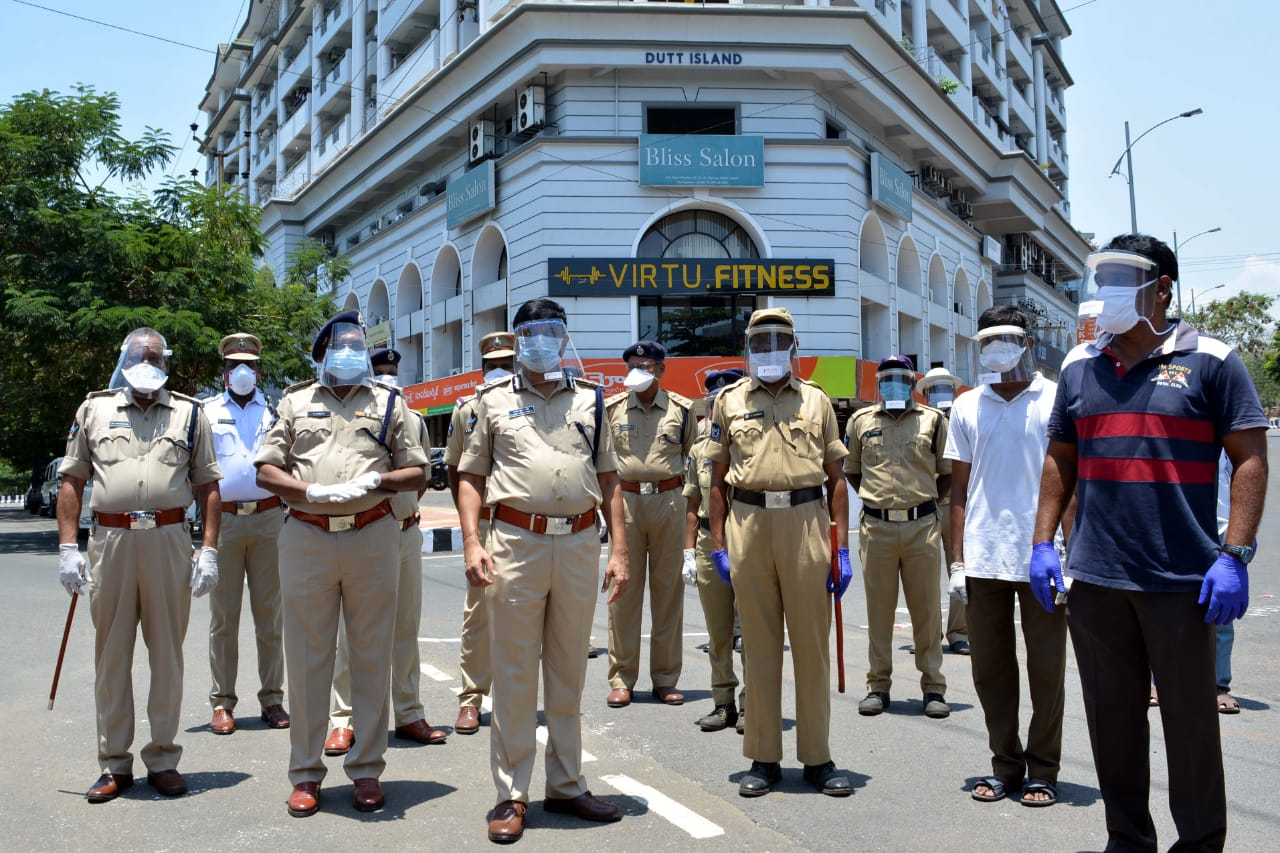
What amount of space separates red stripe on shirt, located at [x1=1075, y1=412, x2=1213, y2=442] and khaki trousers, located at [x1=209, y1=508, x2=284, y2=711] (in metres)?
4.79

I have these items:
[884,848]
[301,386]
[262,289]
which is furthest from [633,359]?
[262,289]

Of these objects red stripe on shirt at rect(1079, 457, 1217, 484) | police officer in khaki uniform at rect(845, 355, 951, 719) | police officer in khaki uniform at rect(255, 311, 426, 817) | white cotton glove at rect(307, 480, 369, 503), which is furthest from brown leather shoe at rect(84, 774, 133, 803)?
red stripe on shirt at rect(1079, 457, 1217, 484)

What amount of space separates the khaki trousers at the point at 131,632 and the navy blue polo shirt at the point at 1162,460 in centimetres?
415

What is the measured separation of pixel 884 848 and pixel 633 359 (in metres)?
4.10

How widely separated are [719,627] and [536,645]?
218 cm

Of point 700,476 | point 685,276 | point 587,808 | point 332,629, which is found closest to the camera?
point 587,808

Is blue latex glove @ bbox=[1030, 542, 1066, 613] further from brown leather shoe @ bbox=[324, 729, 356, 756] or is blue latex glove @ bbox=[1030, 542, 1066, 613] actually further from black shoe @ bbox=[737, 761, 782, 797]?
brown leather shoe @ bbox=[324, 729, 356, 756]

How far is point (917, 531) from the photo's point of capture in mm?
7168

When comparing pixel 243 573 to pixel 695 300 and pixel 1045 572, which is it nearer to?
pixel 1045 572

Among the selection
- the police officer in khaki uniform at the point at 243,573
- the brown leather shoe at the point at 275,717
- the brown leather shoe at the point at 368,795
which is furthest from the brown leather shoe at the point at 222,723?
the brown leather shoe at the point at 368,795

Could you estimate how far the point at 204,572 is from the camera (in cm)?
544

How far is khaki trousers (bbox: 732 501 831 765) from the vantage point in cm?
521

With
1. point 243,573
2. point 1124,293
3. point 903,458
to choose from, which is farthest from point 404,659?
point 1124,293

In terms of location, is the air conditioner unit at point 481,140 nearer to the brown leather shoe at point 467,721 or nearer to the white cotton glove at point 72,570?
the brown leather shoe at point 467,721
